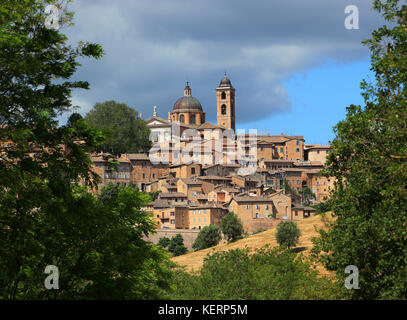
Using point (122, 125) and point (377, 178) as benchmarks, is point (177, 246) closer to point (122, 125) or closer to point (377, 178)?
point (122, 125)

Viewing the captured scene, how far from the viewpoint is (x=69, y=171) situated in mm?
17781

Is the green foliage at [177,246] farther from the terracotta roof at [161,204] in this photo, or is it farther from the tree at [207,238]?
→ the terracotta roof at [161,204]

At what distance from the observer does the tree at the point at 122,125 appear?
140750 millimetres

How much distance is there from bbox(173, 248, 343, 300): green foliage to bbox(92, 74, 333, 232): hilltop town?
5532 cm

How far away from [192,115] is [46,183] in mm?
160062

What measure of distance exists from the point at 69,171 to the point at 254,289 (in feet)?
90.1

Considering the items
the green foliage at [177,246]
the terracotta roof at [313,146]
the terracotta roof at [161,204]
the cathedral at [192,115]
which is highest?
the cathedral at [192,115]

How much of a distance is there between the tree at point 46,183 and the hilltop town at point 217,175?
84.6m

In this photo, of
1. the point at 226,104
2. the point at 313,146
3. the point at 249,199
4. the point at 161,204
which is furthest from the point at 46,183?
the point at 226,104

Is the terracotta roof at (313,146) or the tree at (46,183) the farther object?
the terracotta roof at (313,146)

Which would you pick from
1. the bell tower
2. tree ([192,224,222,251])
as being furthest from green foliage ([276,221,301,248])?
the bell tower

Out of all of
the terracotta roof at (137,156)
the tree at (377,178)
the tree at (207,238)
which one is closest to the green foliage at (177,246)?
the tree at (207,238)

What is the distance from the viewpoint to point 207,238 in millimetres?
96062
